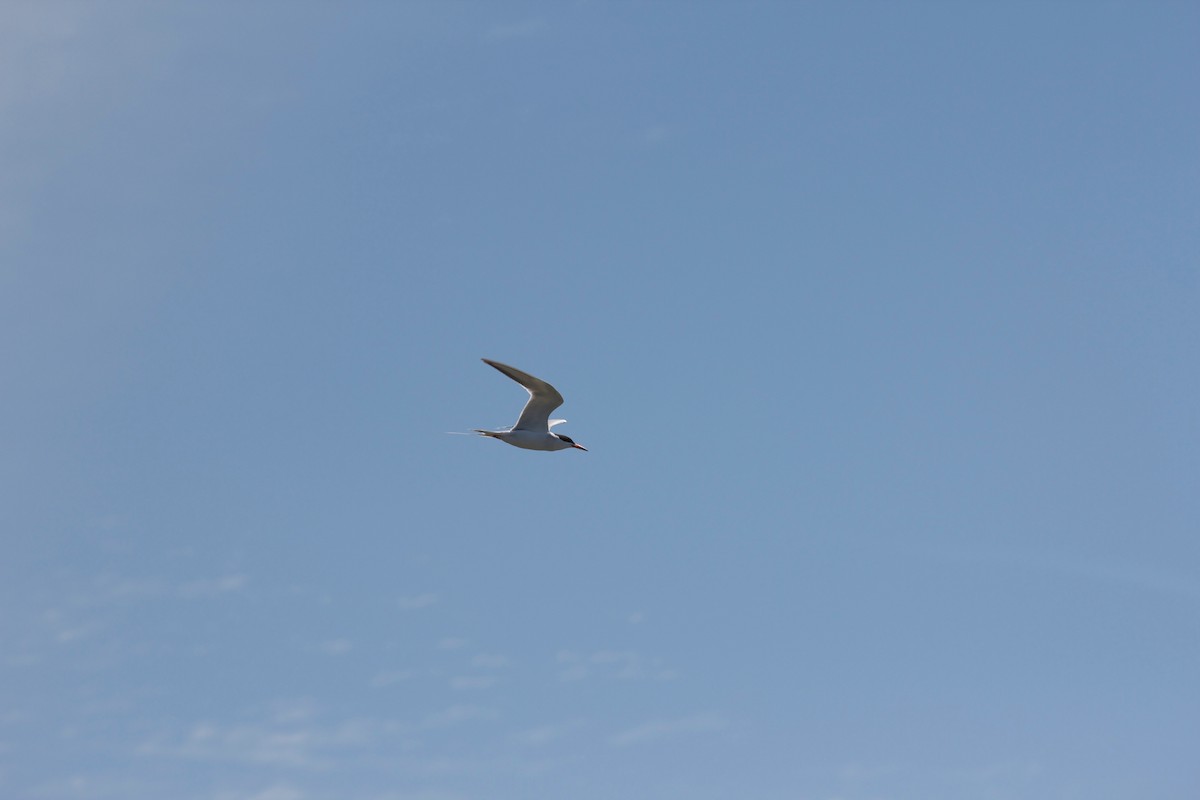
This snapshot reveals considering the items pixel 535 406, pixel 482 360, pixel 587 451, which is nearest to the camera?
pixel 482 360

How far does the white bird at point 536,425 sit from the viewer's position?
50.2m

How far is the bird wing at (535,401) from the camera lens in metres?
48.8

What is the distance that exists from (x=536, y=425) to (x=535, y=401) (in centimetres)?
194

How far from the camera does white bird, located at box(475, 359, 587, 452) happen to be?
50250 millimetres

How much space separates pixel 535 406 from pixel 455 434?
637 cm

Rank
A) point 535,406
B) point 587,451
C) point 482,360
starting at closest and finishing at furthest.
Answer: point 482,360 → point 535,406 → point 587,451

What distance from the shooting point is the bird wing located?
48812 millimetres

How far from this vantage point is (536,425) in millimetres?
53125

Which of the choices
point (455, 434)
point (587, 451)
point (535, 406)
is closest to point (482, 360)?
point (455, 434)

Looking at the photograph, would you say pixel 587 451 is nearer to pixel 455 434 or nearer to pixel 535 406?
pixel 535 406

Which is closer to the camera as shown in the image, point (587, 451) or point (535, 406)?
point (535, 406)

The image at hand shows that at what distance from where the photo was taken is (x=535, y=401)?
169 ft

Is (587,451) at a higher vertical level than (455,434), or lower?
higher

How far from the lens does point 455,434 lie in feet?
152
